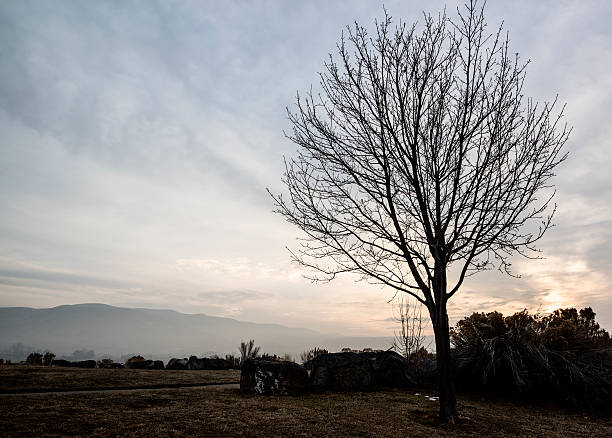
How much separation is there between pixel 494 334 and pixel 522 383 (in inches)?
61.0

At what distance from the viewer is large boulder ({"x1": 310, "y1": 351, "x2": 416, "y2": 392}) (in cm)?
934

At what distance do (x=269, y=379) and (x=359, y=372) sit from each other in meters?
2.57

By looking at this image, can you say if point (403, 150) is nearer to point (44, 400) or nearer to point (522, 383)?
point (522, 383)

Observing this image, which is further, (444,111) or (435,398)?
(435,398)

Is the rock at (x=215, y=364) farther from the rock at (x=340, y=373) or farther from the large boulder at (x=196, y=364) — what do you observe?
the rock at (x=340, y=373)

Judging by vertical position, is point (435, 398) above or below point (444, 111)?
below

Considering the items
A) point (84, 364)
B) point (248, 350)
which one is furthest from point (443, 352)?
point (248, 350)

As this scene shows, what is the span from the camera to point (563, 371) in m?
8.80

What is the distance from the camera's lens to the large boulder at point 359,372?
30.7 feet

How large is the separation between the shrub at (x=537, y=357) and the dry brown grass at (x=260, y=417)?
0.70 m

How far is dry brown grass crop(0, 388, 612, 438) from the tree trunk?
0.91 feet

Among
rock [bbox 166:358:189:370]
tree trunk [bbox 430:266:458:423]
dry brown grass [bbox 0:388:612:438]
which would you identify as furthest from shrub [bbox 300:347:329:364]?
tree trunk [bbox 430:266:458:423]

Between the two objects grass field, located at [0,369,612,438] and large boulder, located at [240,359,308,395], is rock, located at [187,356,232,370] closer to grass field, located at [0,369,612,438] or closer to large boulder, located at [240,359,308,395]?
grass field, located at [0,369,612,438]

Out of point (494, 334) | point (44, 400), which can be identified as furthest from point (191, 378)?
point (494, 334)
